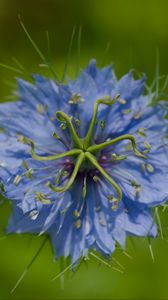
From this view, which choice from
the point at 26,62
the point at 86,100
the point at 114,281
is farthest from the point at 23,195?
the point at 26,62

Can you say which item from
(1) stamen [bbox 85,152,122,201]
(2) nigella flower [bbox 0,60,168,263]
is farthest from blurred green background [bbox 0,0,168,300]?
(1) stamen [bbox 85,152,122,201]

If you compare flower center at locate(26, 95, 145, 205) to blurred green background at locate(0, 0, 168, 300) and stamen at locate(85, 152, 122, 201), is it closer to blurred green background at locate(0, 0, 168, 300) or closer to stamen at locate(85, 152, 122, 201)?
stamen at locate(85, 152, 122, 201)

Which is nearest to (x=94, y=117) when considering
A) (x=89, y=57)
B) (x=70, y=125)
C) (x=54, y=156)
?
(x=70, y=125)

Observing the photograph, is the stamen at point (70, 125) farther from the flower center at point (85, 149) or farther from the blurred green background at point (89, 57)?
the blurred green background at point (89, 57)

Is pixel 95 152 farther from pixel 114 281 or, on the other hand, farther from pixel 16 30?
pixel 16 30

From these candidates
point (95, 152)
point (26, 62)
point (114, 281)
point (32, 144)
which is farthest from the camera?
point (26, 62)

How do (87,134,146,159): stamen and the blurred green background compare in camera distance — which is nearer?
(87,134,146,159): stamen

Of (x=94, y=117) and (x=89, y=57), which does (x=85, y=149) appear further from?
A: (x=89, y=57)
